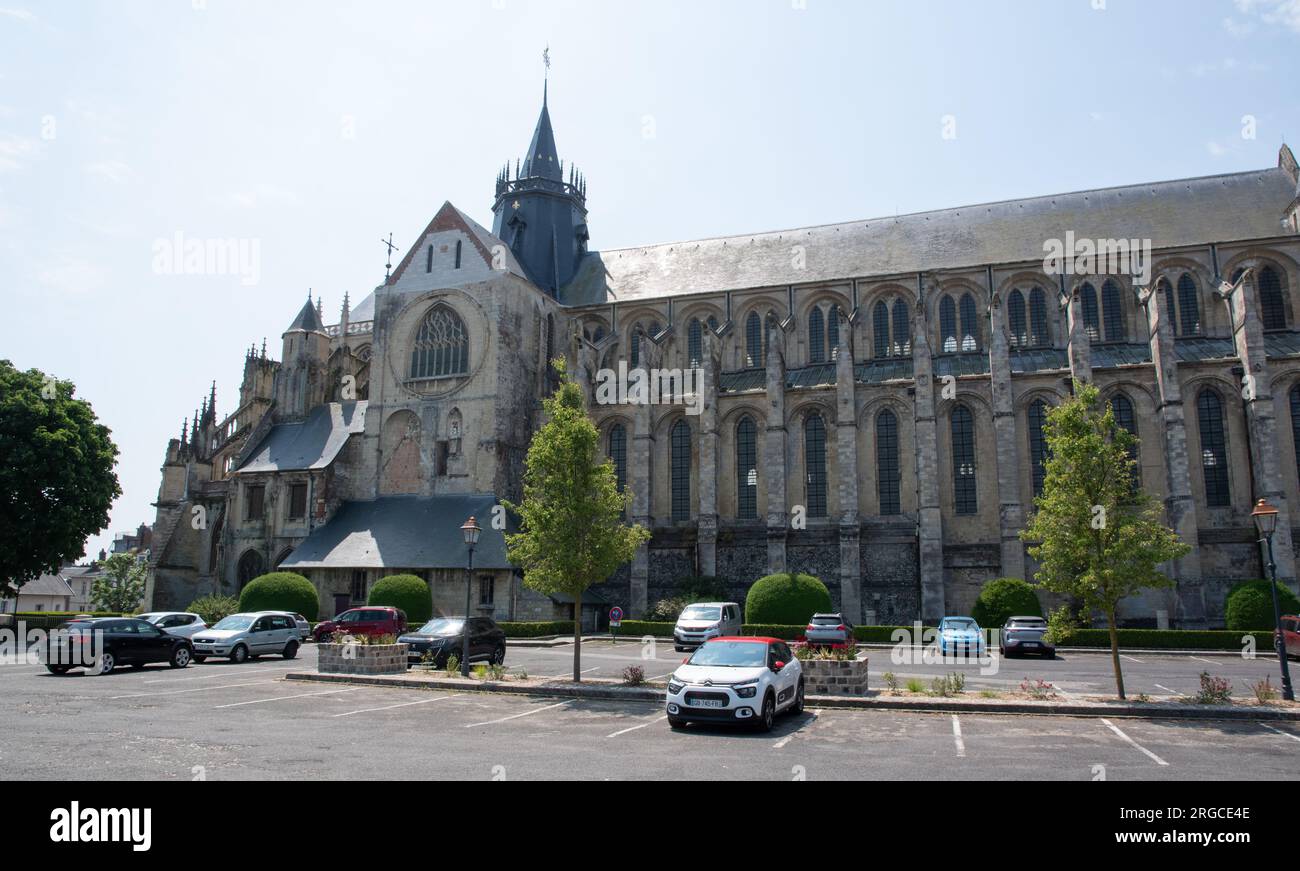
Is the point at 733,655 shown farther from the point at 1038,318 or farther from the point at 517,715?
the point at 1038,318

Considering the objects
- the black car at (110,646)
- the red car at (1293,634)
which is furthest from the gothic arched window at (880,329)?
the black car at (110,646)

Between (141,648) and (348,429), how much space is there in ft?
77.9

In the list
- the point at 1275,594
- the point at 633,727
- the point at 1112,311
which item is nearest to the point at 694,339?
the point at 1112,311

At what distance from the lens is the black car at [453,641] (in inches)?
917

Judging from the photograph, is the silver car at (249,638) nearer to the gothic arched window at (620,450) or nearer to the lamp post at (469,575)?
the lamp post at (469,575)

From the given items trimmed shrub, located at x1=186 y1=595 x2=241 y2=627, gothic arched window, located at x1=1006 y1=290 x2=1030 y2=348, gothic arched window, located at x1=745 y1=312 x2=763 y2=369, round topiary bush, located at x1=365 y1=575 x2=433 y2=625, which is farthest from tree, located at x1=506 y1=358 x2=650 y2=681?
gothic arched window, located at x1=1006 y1=290 x2=1030 y2=348

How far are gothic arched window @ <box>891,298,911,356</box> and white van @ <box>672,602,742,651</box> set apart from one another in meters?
18.7

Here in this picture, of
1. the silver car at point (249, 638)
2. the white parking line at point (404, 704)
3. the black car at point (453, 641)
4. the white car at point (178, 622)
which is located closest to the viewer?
the white parking line at point (404, 704)

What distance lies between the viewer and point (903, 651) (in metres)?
29.7

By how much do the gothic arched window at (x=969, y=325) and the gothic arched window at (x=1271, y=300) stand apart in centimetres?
1225

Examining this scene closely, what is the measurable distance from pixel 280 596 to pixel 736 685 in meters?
27.6

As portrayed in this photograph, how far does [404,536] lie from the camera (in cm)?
3959

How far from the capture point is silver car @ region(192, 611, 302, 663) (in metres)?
26.0
